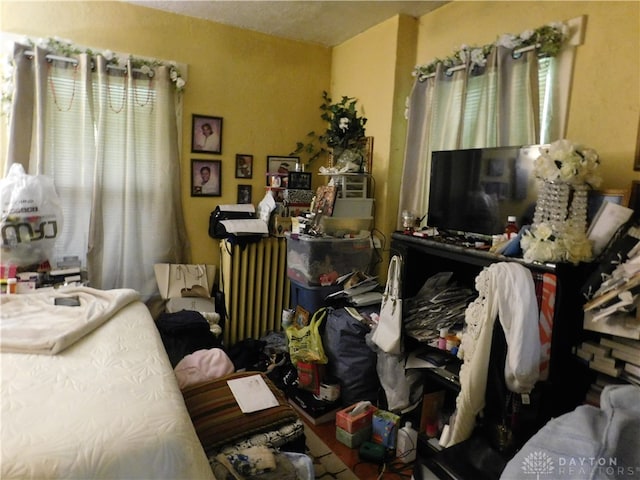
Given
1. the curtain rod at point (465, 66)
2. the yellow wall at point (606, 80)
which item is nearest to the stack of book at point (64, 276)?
the curtain rod at point (465, 66)

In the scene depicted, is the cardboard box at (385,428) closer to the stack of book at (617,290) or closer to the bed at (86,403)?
the stack of book at (617,290)

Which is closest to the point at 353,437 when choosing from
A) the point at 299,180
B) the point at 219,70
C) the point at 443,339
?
the point at 443,339

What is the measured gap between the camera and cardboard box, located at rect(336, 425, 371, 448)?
80.7 inches

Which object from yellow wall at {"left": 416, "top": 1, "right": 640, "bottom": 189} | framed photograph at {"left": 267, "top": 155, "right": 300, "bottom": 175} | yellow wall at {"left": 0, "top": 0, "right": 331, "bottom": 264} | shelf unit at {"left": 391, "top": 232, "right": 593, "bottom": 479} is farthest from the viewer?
framed photograph at {"left": 267, "top": 155, "right": 300, "bottom": 175}

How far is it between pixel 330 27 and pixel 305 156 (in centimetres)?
91

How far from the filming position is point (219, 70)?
295 cm

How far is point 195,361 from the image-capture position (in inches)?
82.3

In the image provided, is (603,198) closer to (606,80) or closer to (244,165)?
(606,80)

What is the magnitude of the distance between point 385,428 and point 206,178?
197cm

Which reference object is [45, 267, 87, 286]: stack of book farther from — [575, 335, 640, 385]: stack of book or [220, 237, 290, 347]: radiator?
[575, 335, 640, 385]: stack of book

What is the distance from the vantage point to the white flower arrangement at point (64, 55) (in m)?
2.40

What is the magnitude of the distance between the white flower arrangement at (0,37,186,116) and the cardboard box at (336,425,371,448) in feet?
7.49

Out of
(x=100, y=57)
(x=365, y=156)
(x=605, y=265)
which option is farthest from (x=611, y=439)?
(x=100, y=57)
